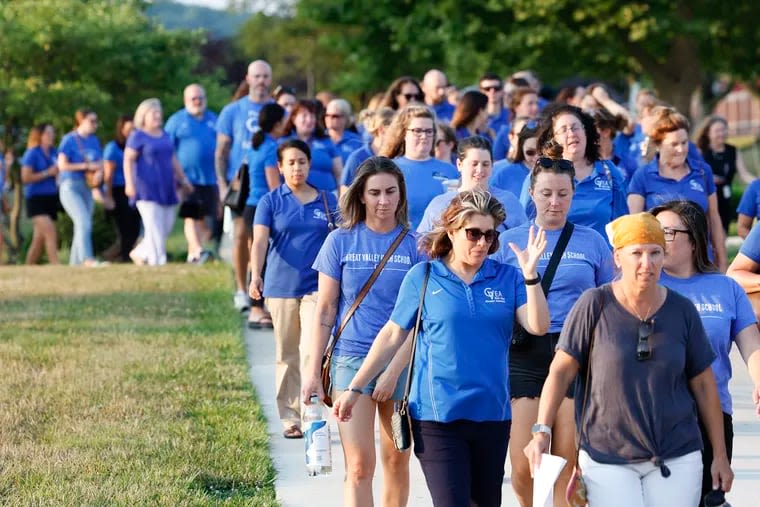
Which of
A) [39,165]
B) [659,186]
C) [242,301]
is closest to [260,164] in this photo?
[242,301]

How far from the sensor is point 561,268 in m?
6.87

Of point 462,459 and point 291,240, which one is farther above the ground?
point 291,240

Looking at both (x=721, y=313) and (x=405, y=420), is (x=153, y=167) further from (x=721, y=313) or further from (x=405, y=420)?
(x=721, y=313)

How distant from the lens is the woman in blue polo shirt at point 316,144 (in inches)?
495

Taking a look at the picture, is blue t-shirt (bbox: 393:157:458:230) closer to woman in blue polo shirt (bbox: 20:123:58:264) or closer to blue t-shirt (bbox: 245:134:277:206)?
blue t-shirt (bbox: 245:134:277:206)

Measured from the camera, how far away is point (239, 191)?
1313cm

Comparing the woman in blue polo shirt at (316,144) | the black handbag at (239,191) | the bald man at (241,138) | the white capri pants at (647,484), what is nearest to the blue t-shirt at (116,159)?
the bald man at (241,138)

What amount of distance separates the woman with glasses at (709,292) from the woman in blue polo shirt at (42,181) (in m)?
14.2

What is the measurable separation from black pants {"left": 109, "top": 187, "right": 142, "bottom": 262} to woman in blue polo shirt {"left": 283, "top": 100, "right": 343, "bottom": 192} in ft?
21.7

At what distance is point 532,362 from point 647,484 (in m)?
1.56

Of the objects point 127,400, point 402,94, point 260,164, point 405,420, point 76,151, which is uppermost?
point 402,94

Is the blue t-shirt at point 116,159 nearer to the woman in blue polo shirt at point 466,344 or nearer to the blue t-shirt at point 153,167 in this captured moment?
the blue t-shirt at point 153,167

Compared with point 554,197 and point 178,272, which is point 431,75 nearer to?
point 178,272

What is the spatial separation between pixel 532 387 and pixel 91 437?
3.01 meters
